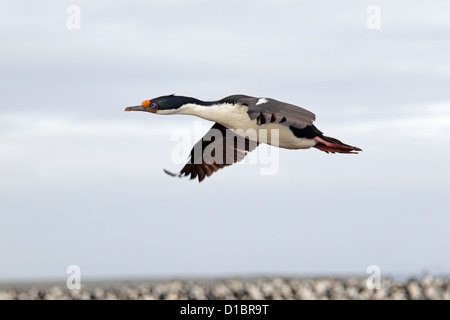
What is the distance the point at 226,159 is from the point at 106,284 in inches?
179

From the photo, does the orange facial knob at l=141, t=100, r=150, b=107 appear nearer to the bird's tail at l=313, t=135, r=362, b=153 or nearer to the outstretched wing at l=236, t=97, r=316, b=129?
the outstretched wing at l=236, t=97, r=316, b=129

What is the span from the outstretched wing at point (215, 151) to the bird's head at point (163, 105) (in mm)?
1518

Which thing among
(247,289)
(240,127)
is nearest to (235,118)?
(240,127)

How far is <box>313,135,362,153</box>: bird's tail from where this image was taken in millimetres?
12262

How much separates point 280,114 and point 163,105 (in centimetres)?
245

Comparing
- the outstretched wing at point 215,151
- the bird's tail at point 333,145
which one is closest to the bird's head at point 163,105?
the outstretched wing at point 215,151

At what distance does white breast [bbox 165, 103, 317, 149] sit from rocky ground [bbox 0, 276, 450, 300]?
4.17 metres

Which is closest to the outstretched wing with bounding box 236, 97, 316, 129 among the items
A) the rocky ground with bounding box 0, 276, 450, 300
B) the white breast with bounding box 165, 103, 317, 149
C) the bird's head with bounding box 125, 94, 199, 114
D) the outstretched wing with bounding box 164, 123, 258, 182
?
the white breast with bounding box 165, 103, 317, 149

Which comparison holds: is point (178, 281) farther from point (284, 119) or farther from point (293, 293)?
point (284, 119)

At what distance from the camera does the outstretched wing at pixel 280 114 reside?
9.97 meters

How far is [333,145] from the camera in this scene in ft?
40.4

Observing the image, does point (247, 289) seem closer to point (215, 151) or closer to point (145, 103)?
point (215, 151)
